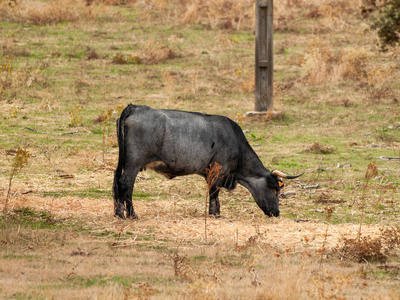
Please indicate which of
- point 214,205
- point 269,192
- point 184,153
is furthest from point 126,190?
point 269,192

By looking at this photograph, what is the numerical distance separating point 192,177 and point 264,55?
716cm

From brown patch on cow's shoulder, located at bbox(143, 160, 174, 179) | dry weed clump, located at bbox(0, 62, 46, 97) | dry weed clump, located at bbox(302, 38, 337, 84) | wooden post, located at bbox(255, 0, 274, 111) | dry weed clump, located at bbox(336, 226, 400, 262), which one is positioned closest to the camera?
dry weed clump, located at bbox(336, 226, 400, 262)

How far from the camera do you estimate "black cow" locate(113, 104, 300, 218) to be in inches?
413

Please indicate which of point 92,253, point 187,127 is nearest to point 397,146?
point 187,127

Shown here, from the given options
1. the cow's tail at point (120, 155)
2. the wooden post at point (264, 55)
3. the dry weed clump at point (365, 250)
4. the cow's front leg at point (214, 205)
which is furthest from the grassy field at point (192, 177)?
the wooden post at point (264, 55)

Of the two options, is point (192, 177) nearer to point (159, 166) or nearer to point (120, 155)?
point (159, 166)

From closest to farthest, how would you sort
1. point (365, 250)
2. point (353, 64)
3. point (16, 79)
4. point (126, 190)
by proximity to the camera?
1. point (365, 250)
2. point (126, 190)
3. point (16, 79)
4. point (353, 64)

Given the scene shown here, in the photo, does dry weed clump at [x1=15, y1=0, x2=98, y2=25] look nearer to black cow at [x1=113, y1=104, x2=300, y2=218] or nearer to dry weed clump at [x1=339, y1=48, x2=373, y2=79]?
dry weed clump at [x1=339, y1=48, x2=373, y2=79]

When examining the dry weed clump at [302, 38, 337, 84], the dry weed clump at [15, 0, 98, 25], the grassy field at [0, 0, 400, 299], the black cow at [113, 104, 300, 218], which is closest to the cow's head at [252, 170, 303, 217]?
the black cow at [113, 104, 300, 218]

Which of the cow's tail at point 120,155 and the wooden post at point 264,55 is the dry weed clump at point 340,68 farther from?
the cow's tail at point 120,155

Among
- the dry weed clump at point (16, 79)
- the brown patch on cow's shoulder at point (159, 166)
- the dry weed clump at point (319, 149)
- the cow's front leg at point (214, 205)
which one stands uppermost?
the brown patch on cow's shoulder at point (159, 166)

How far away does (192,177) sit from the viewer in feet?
46.7

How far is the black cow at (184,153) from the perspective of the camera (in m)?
10.5

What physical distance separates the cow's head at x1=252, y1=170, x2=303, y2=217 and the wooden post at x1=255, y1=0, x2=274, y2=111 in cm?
864
